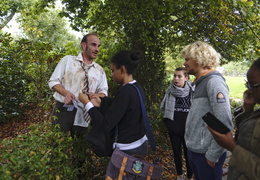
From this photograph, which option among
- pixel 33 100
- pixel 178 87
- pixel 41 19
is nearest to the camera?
pixel 178 87

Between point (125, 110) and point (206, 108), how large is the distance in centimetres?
82

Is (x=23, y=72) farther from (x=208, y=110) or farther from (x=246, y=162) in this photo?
(x=246, y=162)

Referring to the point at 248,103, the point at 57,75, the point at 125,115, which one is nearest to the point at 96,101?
the point at 125,115

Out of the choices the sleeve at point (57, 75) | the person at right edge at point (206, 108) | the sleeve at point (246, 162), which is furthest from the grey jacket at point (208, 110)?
the sleeve at point (57, 75)

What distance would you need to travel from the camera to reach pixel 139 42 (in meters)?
6.16

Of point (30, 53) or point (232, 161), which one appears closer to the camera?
point (232, 161)

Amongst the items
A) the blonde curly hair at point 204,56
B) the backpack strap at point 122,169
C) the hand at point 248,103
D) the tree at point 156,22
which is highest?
the tree at point 156,22

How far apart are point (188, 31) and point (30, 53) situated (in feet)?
16.9

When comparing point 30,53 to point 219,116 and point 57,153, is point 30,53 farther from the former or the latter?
point 219,116

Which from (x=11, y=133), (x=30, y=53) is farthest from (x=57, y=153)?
(x=11, y=133)

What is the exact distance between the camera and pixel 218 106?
1984 millimetres

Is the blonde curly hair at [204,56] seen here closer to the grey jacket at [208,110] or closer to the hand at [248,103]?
the grey jacket at [208,110]

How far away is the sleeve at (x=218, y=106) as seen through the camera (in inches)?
77.7

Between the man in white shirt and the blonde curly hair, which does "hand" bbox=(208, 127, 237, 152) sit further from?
the man in white shirt
